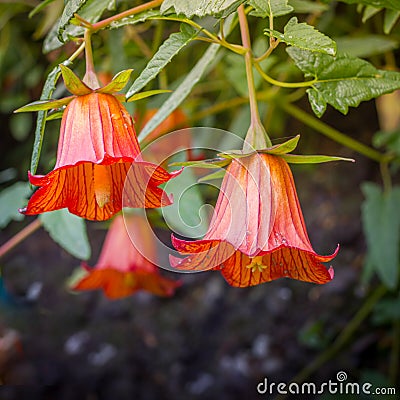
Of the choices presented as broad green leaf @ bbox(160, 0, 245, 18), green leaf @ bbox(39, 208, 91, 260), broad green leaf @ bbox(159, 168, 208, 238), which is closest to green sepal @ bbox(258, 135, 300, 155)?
broad green leaf @ bbox(160, 0, 245, 18)

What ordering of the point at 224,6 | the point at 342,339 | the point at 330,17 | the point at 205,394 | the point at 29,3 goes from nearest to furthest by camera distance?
the point at 224,6 → the point at 330,17 → the point at 29,3 → the point at 342,339 → the point at 205,394

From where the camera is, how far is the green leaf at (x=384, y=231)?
884 millimetres

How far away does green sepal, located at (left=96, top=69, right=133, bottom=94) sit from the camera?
420 millimetres

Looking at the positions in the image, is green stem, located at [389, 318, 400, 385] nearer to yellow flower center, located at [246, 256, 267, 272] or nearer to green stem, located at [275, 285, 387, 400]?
green stem, located at [275, 285, 387, 400]

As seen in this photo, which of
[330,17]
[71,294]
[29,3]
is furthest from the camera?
[71,294]

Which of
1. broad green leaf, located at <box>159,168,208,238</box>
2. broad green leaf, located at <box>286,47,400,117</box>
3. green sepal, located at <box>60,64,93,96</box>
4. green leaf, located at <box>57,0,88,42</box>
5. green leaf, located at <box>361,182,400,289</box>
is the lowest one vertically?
green leaf, located at <box>361,182,400,289</box>

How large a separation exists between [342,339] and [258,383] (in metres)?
0.22

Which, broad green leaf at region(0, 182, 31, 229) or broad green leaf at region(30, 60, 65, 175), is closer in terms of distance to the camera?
broad green leaf at region(30, 60, 65, 175)

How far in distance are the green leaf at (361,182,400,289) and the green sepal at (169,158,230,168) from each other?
0.54 metres

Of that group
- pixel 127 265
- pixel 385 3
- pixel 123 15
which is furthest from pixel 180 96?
pixel 127 265

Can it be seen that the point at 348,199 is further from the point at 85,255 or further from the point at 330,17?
the point at 85,255

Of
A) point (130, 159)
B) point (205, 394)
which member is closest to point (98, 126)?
point (130, 159)

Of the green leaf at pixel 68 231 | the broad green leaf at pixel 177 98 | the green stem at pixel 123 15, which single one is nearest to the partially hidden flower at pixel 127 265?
the green leaf at pixel 68 231

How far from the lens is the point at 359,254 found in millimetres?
1218
